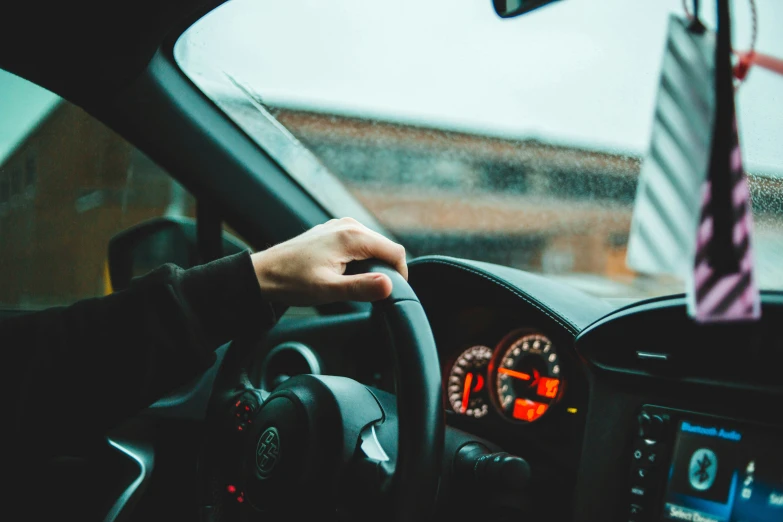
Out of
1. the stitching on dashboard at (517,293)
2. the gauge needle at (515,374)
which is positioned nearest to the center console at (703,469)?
the stitching on dashboard at (517,293)

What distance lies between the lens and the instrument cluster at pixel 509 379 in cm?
158

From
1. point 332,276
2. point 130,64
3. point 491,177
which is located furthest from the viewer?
point 491,177

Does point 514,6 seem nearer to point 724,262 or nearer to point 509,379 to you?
point 724,262

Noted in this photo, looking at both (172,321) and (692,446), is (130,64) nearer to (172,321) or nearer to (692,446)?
(172,321)

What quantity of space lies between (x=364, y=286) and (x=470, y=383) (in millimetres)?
757

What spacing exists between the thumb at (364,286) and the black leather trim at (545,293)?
515 millimetres

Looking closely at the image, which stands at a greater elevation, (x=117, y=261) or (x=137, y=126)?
(x=137, y=126)

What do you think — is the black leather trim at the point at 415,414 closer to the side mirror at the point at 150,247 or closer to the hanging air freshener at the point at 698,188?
the hanging air freshener at the point at 698,188

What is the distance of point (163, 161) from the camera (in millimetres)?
1982

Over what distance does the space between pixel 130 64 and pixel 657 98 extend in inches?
60.2

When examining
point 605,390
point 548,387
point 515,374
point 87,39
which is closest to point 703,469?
point 605,390

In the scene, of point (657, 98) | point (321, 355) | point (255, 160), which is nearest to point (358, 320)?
point (321, 355)

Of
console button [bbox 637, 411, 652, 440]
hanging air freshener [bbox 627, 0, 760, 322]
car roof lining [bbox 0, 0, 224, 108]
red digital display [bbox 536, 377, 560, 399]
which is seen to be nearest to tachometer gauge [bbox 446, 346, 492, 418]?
red digital display [bbox 536, 377, 560, 399]

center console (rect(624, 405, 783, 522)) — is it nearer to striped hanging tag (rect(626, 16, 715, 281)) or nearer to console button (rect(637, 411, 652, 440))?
console button (rect(637, 411, 652, 440))
